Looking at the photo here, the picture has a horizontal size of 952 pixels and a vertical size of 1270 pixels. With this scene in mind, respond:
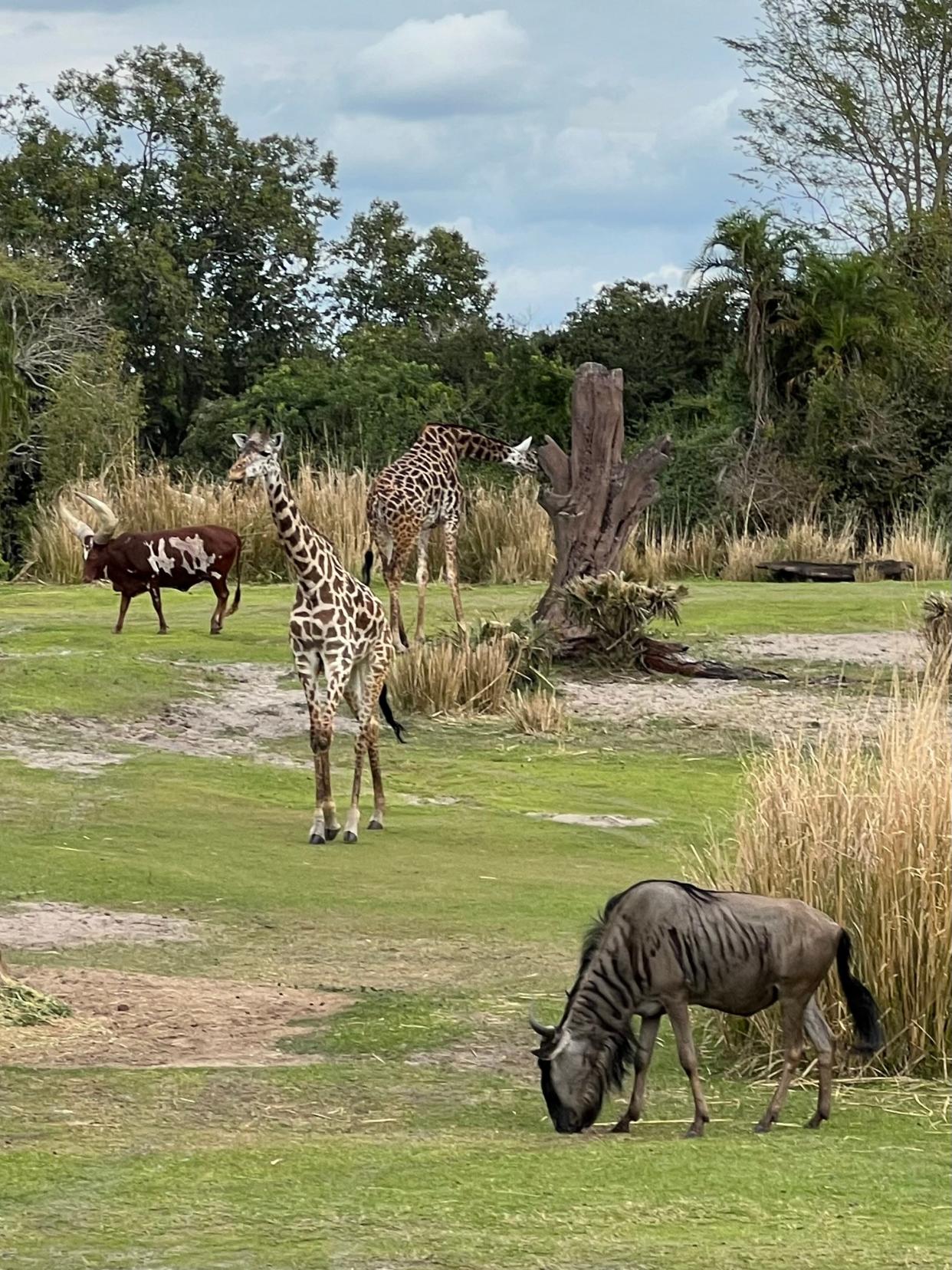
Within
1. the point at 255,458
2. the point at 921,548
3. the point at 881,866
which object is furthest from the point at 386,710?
the point at 921,548

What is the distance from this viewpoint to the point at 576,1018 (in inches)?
239

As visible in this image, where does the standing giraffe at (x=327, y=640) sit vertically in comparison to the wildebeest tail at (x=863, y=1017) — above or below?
above

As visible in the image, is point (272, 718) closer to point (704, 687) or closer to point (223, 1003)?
point (704, 687)

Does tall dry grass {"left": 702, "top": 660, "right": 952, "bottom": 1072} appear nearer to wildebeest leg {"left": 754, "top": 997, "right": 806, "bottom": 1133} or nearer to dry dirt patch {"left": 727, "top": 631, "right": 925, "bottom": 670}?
wildebeest leg {"left": 754, "top": 997, "right": 806, "bottom": 1133}

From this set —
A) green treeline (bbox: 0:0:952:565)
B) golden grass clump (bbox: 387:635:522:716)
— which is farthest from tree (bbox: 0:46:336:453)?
golden grass clump (bbox: 387:635:522:716)

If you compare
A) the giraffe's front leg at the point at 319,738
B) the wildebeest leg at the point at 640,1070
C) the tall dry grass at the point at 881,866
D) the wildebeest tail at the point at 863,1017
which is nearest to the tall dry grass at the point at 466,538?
the giraffe's front leg at the point at 319,738

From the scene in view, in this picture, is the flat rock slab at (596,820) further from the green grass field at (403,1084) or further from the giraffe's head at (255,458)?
the giraffe's head at (255,458)

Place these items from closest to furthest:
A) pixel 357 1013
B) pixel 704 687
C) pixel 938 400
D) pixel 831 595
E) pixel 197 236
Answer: pixel 357 1013 < pixel 704 687 < pixel 831 595 < pixel 938 400 < pixel 197 236

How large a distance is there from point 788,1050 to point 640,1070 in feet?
1.40

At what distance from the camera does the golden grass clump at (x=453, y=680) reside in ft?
51.9

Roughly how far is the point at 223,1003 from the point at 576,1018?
6.73ft

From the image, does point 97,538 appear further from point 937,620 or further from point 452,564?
point 937,620

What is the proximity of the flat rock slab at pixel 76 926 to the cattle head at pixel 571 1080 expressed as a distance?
3257mm

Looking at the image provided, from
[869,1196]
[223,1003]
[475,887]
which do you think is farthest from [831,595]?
[869,1196]
